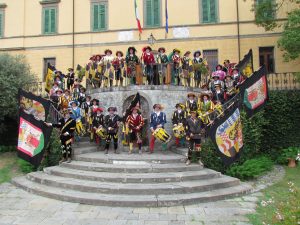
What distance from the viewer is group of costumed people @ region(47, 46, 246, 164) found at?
412 inches

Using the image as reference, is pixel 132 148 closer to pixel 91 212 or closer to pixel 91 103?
pixel 91 103

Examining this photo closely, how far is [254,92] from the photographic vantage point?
11.6 m

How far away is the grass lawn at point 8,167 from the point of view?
10.7 metres

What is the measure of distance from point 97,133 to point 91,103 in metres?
1.76

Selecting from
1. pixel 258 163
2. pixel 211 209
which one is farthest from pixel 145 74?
pixel 211 209

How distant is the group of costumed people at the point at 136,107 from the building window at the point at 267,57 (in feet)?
18.9

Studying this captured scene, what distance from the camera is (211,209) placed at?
7238 millimetres

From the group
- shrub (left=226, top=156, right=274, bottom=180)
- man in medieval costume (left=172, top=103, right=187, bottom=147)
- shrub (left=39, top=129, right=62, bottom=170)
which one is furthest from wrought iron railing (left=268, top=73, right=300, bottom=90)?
shrub (left=39, top=129, right=62, bottom=170)

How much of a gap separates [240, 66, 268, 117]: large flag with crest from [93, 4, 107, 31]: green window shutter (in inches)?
481

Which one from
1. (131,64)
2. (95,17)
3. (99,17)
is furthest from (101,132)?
(95,17)

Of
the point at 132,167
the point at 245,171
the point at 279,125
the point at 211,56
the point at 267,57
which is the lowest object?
the point at 245,171

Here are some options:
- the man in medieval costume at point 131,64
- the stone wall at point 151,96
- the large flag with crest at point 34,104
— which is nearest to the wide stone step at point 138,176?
the large flag with crest at point 34,104

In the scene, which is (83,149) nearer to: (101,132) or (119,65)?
(101,132)

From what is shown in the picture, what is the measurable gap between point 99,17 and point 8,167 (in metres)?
12.4
